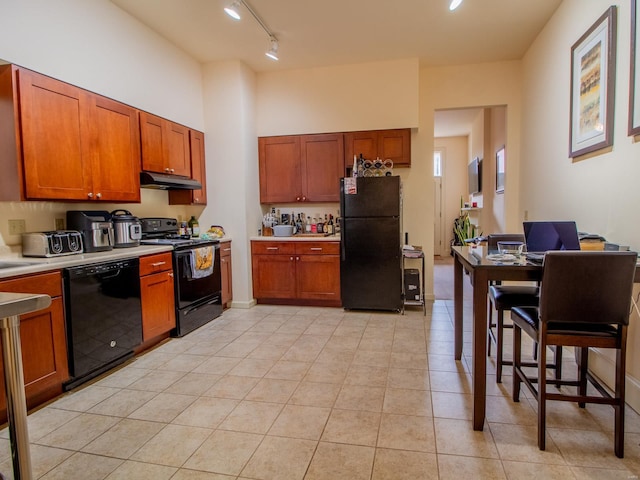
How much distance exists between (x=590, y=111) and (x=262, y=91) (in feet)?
11.7

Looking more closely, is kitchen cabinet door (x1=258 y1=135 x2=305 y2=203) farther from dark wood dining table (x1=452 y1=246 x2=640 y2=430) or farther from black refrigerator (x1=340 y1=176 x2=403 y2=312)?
dark wood dining table (x1=452 y1=246 x2=640 y2=430)

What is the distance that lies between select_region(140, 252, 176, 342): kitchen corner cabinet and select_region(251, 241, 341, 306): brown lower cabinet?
4.22 feet

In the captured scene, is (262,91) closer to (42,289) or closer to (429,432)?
(42,289)

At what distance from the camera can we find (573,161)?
2891 millimetres

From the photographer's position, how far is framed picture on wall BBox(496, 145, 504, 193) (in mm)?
4750

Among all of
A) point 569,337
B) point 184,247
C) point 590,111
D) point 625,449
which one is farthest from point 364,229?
point 625,449

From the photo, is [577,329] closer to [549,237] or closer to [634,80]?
[549,237]

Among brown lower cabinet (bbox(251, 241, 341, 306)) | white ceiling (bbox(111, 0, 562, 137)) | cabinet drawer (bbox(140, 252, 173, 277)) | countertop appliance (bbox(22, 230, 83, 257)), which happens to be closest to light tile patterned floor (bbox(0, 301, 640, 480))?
cabinet drawer (bbox(140, 252, 173, 277))

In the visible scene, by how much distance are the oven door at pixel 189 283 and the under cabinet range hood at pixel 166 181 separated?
2.12 feet

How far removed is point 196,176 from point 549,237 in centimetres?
352

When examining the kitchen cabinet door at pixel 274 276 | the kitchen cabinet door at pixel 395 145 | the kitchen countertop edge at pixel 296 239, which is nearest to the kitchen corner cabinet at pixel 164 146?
the kitchen countertop edge at pixel 296 239

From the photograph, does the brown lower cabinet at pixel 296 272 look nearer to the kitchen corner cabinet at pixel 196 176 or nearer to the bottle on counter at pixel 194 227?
the bottle on counter at pixel 194 227

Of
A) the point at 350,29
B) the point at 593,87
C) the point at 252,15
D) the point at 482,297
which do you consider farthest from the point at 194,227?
the point at 593,87

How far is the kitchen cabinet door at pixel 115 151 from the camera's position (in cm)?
286
